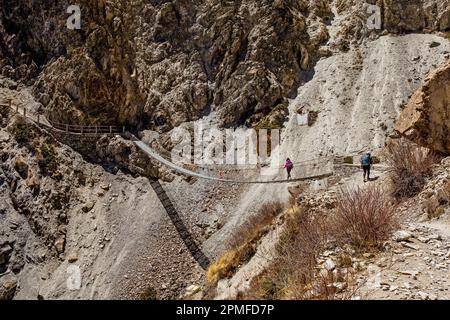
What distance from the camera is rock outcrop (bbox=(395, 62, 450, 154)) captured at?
42.4 feet

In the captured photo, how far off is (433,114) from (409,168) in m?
2.18

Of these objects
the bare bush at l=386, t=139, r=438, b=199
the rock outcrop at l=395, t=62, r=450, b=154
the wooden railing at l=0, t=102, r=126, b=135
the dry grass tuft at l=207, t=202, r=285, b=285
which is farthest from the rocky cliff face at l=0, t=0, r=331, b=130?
the bare bush at l=386, t=139, r=438, b=199

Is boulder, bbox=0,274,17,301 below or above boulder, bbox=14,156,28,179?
below

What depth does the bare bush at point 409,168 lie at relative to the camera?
12766 mm

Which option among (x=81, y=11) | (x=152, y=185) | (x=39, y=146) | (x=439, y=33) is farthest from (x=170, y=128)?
(x=439, y=33)

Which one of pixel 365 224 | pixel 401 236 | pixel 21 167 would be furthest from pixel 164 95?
pixel 401 236

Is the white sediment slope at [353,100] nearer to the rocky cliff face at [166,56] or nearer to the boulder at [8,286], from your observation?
the rocky cliff face at [166,56]

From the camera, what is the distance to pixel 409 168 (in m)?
13.1

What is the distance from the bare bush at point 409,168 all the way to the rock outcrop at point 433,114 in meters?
0.40

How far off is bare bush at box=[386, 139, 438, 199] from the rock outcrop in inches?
15.8

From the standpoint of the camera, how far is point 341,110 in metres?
25.2

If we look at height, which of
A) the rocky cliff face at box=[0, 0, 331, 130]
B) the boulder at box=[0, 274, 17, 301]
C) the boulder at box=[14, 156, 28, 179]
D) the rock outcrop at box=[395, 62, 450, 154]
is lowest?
the boulder at box=[0, 274, 17, 301]

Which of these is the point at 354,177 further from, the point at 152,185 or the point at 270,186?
the point at 152,185

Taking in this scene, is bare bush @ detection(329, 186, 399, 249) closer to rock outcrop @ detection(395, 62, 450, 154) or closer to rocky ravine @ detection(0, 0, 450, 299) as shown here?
rock outcrop @ detection(395, 62, 450, 154)
